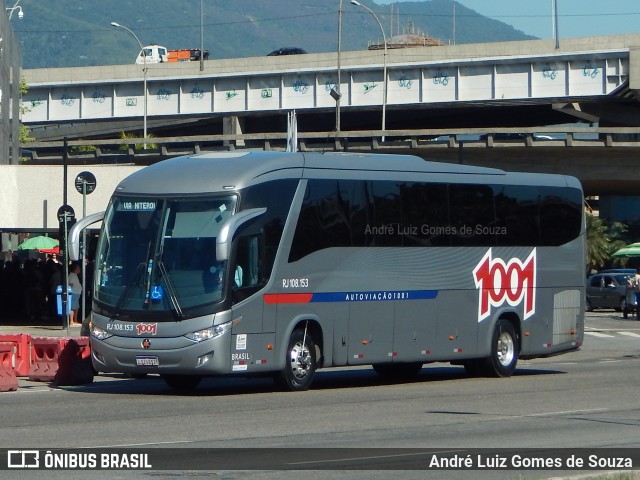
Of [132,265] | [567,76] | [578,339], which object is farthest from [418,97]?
[132,265]

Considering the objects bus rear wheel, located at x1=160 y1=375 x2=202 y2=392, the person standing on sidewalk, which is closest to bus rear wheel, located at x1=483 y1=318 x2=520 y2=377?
bus rear wheel, located at x1=160 y1=375 x2=202 y2=392

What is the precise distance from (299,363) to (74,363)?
12.9ft

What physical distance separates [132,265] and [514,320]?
7859 millimetres

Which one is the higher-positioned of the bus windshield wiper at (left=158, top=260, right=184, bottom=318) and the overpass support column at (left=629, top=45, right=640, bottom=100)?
the overpass support column at (left=629, top=45, right=640, bottom=100)

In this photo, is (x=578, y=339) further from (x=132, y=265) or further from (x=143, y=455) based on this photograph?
(x=143, y=455)

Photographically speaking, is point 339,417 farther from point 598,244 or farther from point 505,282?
point 598,244

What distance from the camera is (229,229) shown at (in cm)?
Answer: 1756

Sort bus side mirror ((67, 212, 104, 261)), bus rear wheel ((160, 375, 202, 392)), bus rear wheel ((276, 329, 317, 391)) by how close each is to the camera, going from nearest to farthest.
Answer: bus side mirror ((67, 212, 104, 261)) < bus rear wheel ((276, 329, 317, 391)) < bus rear wheel ((160, 375, 202, 392))

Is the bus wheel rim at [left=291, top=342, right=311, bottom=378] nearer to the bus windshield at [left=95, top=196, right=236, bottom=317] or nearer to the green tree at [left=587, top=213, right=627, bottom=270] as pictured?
the bus windshield at [left=95, top=196, right=236, bottom=317]

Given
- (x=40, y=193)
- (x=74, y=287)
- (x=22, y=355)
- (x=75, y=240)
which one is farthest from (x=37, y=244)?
(x=75, y=240)

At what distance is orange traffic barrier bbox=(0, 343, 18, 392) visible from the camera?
19.2 meters

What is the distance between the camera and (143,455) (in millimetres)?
11758

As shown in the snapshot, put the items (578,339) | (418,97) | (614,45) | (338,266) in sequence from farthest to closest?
(418,97), (614,45), (578,339), (338,266)

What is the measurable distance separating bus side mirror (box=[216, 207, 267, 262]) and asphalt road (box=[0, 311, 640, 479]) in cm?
201
